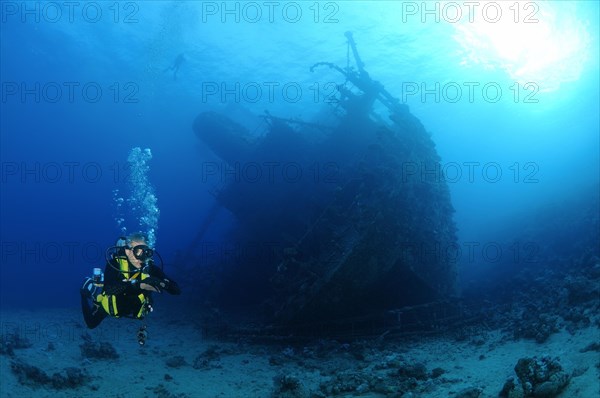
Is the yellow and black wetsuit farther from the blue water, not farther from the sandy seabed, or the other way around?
the blue water

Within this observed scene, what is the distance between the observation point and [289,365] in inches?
320

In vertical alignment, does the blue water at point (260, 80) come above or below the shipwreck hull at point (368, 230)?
above

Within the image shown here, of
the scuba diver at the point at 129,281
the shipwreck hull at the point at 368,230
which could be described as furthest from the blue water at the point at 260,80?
the scuba diver at the point at 129,281

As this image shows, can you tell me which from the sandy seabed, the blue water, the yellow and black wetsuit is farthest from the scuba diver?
the blue water

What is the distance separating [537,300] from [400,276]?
3.66 m

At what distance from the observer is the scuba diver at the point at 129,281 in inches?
164

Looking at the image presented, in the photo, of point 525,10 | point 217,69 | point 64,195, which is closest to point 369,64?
point 525,10

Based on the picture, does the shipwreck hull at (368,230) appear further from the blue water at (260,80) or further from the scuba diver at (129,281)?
the blue water at (260,80)

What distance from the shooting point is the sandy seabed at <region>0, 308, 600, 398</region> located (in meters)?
5.67

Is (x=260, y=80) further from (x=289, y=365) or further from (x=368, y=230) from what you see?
(x=289, y=365)

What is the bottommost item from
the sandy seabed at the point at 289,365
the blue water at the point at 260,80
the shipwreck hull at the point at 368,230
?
the sandy seabed at the point at 289,365

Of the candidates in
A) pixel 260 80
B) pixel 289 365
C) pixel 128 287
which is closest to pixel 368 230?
pixel 289 365

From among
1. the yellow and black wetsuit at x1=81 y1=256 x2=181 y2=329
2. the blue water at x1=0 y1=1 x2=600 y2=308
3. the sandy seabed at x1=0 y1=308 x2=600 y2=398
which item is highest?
the blue water at x1=0 y1=1 x2=600 y2=308

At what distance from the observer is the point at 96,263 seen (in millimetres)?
53500
